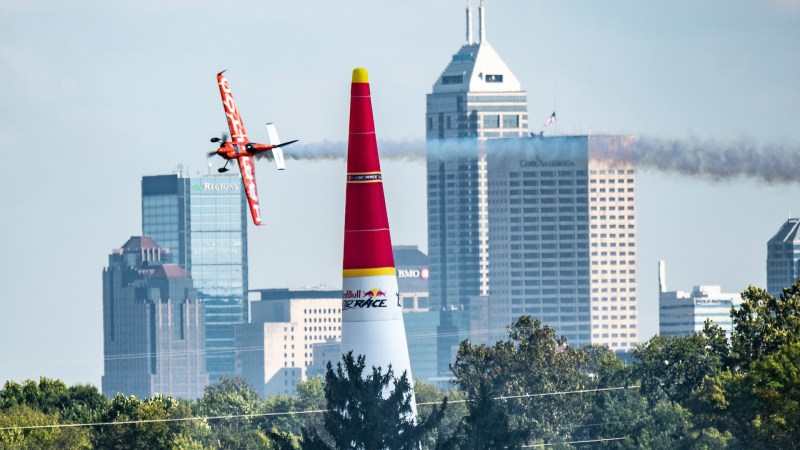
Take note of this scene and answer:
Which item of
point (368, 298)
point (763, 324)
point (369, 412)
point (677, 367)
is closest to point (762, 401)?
point (763, 324)

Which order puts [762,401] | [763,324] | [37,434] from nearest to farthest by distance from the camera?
1. [762,401]
2. [763,324]
3. [37,434]

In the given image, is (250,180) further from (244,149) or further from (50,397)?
(50,397)

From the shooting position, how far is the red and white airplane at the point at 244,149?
120 meters

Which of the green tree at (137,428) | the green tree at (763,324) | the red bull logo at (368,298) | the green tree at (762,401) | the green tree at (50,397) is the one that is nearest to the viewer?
the red bull logo at (368,298)

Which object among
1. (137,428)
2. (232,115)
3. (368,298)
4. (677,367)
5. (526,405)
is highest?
(232,115)

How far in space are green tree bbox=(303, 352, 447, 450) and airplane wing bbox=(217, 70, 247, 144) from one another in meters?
14.7

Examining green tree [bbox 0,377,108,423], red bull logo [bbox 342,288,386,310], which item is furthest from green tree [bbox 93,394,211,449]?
red bull logo [bbox 342,288,386,310]

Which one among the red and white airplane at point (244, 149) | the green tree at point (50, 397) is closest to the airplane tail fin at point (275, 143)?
the red and white airplane at point (244, 149)

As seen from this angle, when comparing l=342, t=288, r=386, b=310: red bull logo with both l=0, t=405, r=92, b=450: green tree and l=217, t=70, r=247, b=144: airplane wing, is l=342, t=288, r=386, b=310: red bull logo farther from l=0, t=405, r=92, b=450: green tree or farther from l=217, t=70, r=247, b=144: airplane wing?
l=0, t=405, r=92, b=450: green tree

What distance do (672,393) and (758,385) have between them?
64527mm

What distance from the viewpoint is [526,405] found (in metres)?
200

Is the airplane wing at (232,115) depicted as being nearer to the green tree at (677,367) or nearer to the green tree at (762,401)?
the green tree at (762,401)

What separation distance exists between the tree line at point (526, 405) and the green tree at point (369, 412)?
0.07 metres

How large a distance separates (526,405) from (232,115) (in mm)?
78926
